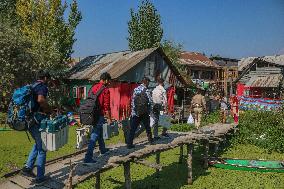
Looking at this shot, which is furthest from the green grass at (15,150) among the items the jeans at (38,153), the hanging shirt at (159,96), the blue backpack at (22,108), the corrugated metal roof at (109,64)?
the corrugated metal roof at (109,64)

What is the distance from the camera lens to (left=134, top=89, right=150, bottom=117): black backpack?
10555 millimetres

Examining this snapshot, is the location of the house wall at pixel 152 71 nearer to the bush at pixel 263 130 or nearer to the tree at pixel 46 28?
the tree at pixel 46 28

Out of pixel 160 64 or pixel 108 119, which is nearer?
pixel 108 119

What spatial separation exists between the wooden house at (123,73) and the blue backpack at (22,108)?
1798 cm

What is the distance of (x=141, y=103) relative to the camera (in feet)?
34.7

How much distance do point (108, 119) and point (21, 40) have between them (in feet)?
65.7

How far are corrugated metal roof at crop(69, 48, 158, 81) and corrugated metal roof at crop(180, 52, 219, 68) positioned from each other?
20.5 metres

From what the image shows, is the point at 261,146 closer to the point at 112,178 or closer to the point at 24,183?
the point at 112,178

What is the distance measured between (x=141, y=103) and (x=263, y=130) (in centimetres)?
990

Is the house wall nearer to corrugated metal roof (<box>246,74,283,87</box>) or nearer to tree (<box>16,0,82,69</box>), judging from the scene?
tree (<box>16,0,82,69</box>)

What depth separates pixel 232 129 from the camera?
17703 mm

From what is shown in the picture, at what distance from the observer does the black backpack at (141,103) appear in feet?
34.6

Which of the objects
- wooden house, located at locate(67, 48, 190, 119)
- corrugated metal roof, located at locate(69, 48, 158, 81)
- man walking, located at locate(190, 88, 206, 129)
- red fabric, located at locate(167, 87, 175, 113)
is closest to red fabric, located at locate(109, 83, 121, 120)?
wooden house, located at locate(67, 48, 190, 119)

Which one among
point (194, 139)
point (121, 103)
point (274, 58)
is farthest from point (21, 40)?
point (274, 58)
